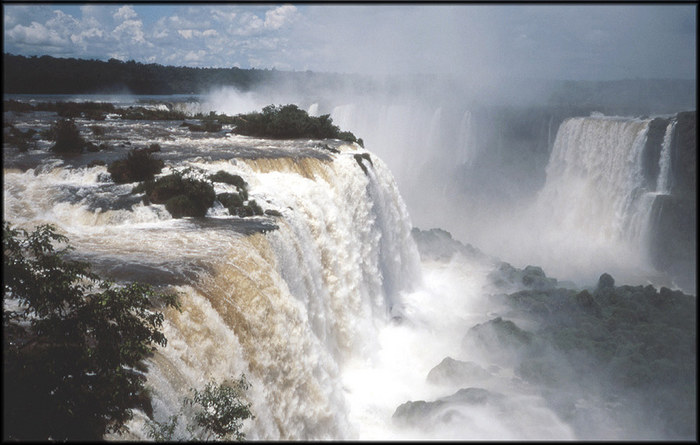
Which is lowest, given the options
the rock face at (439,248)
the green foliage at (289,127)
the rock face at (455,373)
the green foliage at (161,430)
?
the rock face at (439,248)

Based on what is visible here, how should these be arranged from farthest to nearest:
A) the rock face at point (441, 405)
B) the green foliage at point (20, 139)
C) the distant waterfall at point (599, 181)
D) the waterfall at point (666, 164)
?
the distant waterfall at point (599, 181)
the waterfall at point (666, 164)
the green foliage at point (20, 139)
the rock face at point (441, 405)

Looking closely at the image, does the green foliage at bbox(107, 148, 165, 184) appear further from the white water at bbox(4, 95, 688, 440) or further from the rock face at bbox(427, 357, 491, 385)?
the rock face at bbox(427, 357, 491, 385)

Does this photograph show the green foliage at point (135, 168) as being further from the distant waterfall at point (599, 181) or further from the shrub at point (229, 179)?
the distant waterfall at point (599, 181)

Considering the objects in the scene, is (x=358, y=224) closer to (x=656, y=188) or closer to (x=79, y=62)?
(x=656, y=188)

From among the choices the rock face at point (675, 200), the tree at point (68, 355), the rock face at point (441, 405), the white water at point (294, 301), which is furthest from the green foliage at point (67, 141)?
the rock face at point (675, 200)

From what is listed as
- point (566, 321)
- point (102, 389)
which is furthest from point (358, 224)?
point (102, 389)

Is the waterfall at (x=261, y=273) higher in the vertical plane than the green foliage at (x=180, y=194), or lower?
lower

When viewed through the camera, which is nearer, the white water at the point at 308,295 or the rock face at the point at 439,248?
the white water at the point at 308,295
